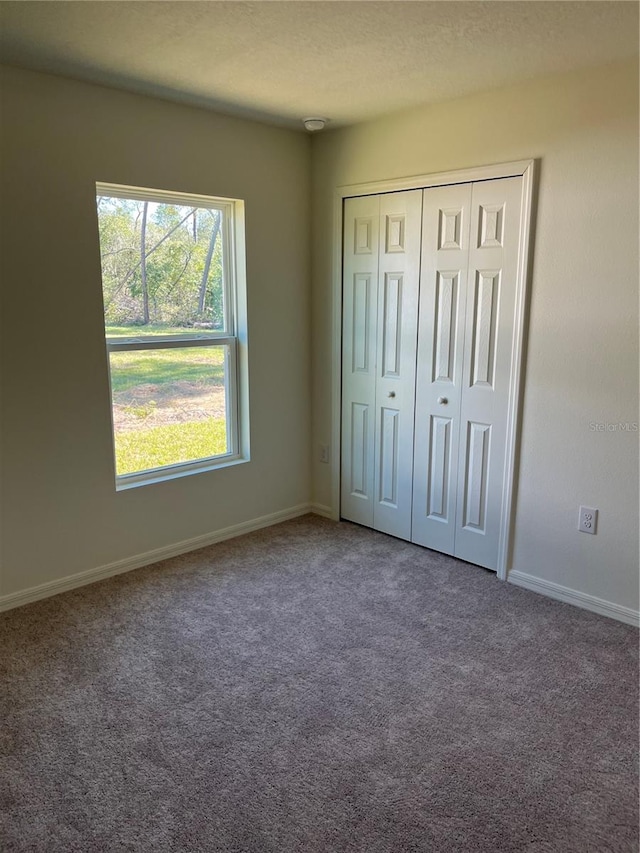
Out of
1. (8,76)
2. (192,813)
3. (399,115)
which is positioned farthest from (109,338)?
(192,813)

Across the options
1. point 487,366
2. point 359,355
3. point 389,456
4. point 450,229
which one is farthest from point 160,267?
point 487,366

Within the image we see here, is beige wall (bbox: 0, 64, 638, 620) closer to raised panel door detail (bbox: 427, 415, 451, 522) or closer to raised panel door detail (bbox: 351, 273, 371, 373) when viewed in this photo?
raised panel door detail (bbox: 427, 415, 451, 522)

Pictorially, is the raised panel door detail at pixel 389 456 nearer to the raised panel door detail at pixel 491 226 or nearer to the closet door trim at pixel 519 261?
the closet door trim at pixel 519 261

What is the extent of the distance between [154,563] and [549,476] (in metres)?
2.12

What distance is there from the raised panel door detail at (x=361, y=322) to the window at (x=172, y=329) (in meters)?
0.66

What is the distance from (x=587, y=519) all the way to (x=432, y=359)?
1.13 metres

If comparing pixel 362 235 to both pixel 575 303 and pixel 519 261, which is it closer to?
pixel 519 261

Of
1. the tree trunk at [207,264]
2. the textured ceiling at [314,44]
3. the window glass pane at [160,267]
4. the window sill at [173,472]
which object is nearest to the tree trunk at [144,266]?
the window glass pane at [160,267]

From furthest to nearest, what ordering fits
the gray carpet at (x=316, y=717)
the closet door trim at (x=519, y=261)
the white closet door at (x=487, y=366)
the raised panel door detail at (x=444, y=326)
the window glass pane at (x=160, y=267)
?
the raised panel door detail at (x=444, y=326), the window glass pane at (x=160, y=267), the white closet door at (x=487, y=366), the closet door trim at (x=519, y=261), the gray carpet at (x=316, y=717)

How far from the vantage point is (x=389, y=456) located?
12.0ft

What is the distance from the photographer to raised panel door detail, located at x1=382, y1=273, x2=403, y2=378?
3.42 meters

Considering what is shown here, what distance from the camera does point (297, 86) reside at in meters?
2.76

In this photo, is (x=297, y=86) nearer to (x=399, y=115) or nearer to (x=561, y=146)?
(x=399, y=115)

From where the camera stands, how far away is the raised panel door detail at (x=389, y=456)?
359 centimetres
